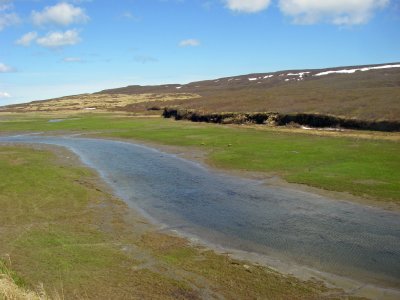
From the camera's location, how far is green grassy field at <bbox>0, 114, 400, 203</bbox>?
2366 cm

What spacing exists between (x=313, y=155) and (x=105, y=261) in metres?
21.5

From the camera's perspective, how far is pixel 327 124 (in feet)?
163

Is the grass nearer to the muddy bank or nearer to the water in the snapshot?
the water

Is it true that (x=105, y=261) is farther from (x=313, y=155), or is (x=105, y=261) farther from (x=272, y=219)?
(x=313, y=155)

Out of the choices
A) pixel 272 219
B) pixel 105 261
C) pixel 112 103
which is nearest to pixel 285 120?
pixel 272 219

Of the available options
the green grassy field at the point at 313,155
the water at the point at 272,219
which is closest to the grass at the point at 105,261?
the water at the point at 272,219

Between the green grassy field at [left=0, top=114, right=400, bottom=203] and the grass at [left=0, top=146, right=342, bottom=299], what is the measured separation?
1043cm

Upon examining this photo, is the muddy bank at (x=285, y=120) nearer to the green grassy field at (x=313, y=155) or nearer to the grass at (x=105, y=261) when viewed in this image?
the green grassy field at (x=313, y=155)

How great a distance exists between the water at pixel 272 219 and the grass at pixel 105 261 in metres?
1.57

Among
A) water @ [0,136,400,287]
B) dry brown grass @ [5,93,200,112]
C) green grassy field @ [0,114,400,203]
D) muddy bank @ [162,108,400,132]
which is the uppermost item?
dry brown grass @ [5,93,200,112]

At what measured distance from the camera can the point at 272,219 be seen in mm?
18641

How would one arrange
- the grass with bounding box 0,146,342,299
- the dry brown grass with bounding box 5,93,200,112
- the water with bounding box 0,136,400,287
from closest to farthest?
the grass with bounding box 0,146,342,299, the water with bounding box 0,136,400,287, the dry brown grass with bounding box 5,93,200,112

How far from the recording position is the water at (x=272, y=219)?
555 inches

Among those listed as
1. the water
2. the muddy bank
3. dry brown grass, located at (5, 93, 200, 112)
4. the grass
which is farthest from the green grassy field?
dry brown grass, located at (5, 93, 200, 112)
